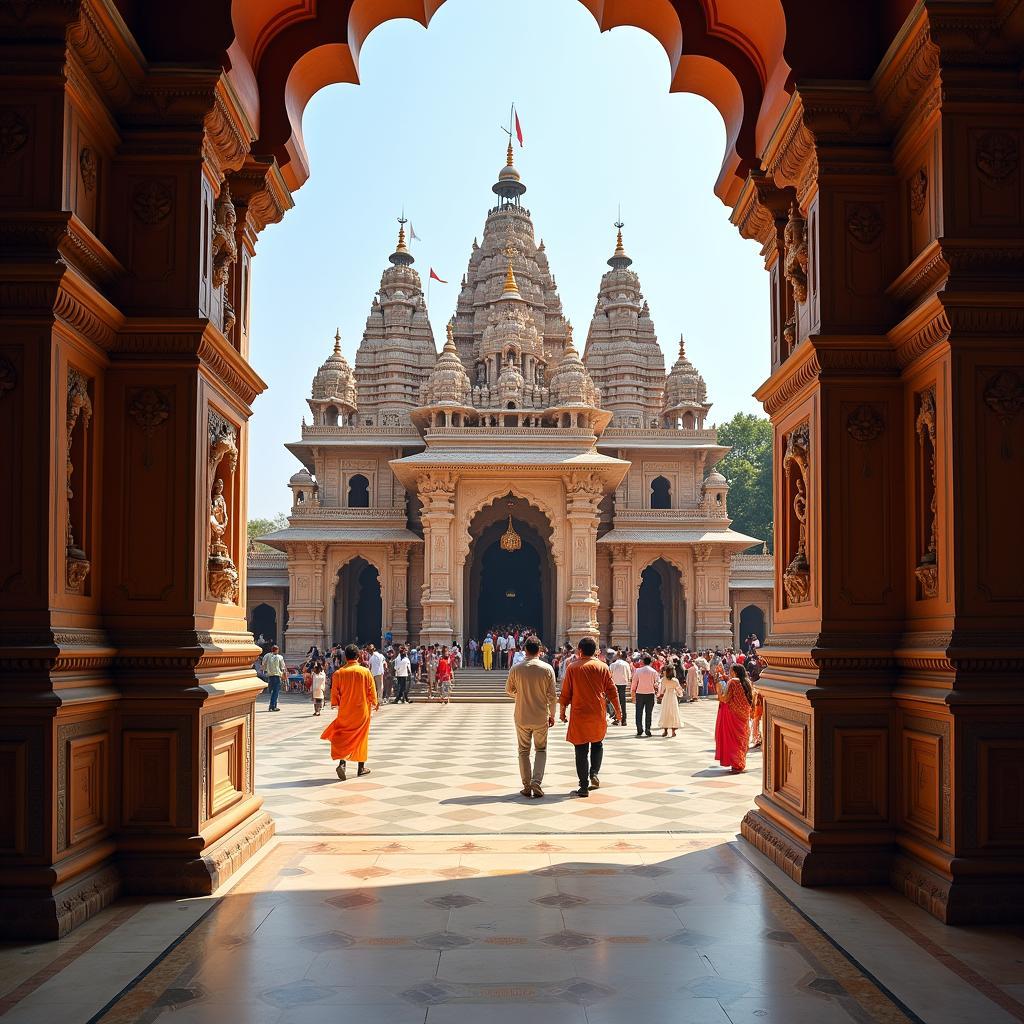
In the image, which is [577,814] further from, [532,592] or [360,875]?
[532,592]

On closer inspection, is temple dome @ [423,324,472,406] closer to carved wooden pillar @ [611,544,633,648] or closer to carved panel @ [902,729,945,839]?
carved wooden pillar @ [611,544,633,648]

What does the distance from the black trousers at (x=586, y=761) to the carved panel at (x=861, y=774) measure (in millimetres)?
3852

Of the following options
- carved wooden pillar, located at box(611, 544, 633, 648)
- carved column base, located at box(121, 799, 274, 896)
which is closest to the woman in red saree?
carved column base, located at box(121, 799, 274, 896)

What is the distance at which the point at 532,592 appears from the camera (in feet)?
132

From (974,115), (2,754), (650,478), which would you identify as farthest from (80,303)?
(650,478)

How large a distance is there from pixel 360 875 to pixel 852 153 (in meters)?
5.27

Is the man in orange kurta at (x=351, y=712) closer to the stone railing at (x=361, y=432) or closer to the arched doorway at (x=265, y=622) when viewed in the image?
the stone railing at (x=361, y=432)

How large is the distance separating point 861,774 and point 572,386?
92.5 feet

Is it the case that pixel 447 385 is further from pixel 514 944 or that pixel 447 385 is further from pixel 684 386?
pixel 514 944

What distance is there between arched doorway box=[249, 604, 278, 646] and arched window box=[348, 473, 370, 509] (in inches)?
227

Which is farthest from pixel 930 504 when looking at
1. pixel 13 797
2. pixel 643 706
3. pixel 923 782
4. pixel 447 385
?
pixel 447 385

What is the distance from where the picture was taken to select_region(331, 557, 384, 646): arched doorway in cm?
3606

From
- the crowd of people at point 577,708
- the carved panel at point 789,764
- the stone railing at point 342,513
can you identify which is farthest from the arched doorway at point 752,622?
the carved panel at point 789,764

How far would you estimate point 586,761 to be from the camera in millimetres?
9828
